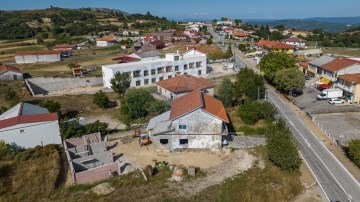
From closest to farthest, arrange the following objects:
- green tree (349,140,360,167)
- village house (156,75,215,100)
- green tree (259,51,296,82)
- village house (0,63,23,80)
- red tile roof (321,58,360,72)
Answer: green tree (349,140,360,167), village house (156,75,215,100), red tile roof (321,58,360,72), green tree (259,51,296,82), village house (0,63,23,80)

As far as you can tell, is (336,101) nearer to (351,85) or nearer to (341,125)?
(351,85)

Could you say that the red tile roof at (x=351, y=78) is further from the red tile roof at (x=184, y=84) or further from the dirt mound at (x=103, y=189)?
the dirt mound at (x=103, y=189)

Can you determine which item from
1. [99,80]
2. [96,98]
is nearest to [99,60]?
[99,80]

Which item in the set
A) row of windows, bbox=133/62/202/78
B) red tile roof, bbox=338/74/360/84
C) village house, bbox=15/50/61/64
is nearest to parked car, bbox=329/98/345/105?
red tile roof, bbox=338/74/360/84

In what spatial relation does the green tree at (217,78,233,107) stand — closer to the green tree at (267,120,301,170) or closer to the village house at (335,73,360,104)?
the green tree at (267,120,301,170)

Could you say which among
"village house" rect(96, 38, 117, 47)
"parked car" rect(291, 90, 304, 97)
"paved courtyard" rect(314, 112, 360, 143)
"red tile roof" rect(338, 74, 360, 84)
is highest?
"village house" rect(96, 38, 117, 47)

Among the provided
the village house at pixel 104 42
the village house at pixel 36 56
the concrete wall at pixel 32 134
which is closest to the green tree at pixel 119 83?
the concrete wall at pixel 32 134
